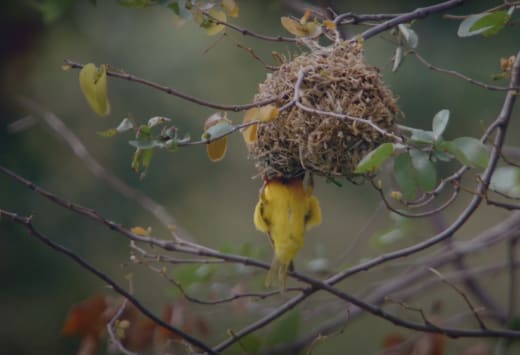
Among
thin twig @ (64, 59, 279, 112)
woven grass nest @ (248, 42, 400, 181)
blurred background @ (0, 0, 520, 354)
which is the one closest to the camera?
thin twig @ (64, 59, 279, 112)

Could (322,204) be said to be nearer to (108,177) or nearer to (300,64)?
(108,177)

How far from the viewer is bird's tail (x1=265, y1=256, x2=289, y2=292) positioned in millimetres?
2307

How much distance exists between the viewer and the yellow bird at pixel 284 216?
233cm

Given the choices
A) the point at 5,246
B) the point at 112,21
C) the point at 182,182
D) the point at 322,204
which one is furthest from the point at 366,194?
the point at 5,246

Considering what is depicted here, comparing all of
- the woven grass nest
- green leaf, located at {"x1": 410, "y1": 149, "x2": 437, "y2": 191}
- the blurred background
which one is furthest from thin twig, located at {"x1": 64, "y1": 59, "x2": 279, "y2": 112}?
the blurred background

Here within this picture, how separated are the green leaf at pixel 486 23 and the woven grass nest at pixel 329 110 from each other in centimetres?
28

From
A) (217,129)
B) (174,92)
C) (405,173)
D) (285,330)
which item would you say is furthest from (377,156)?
(285,330)

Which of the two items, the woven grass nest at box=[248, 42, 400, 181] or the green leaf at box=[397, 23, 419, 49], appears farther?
the green leaf at box=[397, 23, 419, 49]

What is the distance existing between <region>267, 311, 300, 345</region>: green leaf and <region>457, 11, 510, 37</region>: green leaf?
49.3 inches

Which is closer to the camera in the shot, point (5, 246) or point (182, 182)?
point (5, 246)

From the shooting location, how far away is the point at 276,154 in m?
2.19

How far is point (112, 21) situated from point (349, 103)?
309 cm

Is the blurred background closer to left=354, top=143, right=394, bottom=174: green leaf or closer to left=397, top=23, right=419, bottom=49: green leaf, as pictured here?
left=397, top=23, right=419, bottom=49: green leaf

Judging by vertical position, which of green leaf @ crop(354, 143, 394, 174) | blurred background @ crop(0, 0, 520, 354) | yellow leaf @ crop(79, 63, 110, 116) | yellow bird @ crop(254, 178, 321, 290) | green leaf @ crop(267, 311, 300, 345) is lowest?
green leaf @ crop(354, 143, 394, 174)
